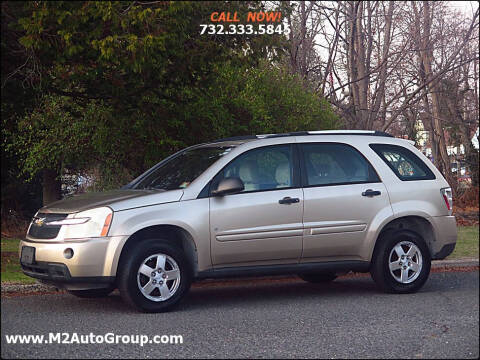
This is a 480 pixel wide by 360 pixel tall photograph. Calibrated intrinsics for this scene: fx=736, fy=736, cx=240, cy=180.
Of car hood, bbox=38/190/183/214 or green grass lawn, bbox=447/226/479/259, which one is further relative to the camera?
green grass lawn, bbox=447/226/479/259

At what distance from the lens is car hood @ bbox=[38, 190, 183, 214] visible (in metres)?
7.54

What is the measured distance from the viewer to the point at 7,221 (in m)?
19.6

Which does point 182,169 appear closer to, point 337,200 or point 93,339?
point 337,200

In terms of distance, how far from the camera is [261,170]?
8227mm

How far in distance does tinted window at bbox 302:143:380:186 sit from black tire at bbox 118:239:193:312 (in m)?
1.79

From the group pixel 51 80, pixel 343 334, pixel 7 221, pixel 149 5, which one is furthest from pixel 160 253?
pixel 7 221

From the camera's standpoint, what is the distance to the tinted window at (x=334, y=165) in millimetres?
8477

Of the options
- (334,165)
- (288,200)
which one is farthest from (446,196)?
(288,200)

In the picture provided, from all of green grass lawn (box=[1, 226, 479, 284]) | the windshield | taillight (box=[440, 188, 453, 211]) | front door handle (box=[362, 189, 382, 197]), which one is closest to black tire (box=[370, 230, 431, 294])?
front door handle (box=[362, 189, 382, 197])

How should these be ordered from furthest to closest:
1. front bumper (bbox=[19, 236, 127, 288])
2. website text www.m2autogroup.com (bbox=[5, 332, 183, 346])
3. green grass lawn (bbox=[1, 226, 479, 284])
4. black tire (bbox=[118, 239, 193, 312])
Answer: green grass lawn (bbox=[1, 226, 479, 284]) → black tire (bbox=[118, 239, 193, 312]) → front bumper (bbox=[19, 236, 127, 288]) → website text www.m2autogroup.com (bbox=[5, 332, 183, 346])

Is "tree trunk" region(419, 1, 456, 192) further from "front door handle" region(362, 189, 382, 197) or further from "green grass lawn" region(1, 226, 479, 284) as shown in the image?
"front door handle" region(362, 189, 382, 197)

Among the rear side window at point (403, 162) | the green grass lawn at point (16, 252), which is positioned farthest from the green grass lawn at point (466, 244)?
the rear side window at point (403, 162)

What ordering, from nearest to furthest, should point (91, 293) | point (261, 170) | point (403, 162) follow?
point (261, 170) → point (91, 293) → point (403, 162)

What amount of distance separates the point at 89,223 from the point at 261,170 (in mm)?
2024
